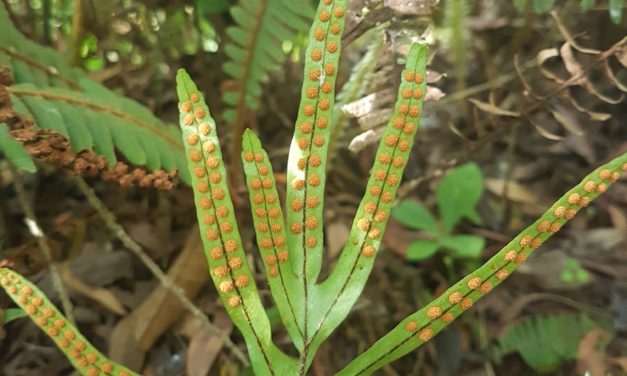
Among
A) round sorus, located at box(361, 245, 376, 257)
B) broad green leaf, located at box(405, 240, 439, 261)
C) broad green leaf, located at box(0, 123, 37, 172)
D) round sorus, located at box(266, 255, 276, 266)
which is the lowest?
broad green leaf, located at box(405, 240, 439, 261)

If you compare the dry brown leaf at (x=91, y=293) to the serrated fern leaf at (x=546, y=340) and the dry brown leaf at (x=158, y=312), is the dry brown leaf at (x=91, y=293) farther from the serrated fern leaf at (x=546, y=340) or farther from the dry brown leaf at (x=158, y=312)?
the serrated fern leaf at (x=546, y=340)

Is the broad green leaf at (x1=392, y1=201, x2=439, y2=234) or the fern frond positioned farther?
the broad green leaf at (x1=392, y1=201, x2=439, y2=234)

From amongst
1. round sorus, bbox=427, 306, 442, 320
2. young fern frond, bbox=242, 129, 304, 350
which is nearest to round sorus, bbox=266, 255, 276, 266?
young fern frond, bbox=242, 129, 304, 350

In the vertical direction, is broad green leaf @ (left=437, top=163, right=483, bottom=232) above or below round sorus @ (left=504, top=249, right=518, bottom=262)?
below

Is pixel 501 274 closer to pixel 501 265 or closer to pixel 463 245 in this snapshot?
pixel 501 265

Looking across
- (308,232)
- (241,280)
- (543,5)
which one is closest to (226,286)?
(241,280)

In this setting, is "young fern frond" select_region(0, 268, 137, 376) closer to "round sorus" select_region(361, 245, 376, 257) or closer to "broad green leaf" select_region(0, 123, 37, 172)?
"broad green leaf" select_region(0, 123, 37, 172)

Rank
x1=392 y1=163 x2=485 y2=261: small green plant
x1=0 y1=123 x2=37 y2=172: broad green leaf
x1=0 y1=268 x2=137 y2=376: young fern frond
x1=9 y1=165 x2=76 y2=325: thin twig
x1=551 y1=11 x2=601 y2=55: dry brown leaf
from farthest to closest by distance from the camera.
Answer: x1=392 y1=163 x2=485 y2=261: small green plant → x1=9 y1=165 x2=76 y2=325: thin twig → x1=551 y1=11 x2=601 y2=55: dry brown leaf → x1=0 y1=123 x2=37 y2=172: broad green leaf → x1=0 y1=268 x2=137 y2=376: young fern frond

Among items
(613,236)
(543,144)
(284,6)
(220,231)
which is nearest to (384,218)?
(220,231)
